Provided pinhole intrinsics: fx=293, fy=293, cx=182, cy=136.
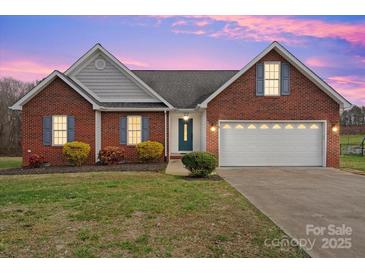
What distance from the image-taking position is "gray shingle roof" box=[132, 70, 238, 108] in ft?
58.7

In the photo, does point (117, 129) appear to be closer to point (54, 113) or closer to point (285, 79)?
point (54, 113)

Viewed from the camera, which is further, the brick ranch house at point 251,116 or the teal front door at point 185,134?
the teal front door at point 185,134

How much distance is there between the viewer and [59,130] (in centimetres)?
1525

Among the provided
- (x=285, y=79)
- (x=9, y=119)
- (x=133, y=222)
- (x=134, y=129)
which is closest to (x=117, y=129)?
(x=134, y=129)

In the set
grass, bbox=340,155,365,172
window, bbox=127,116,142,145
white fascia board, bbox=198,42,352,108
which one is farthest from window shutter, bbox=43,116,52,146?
grass, bbox=340,155,365,172

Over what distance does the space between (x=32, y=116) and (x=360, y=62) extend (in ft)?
61.5

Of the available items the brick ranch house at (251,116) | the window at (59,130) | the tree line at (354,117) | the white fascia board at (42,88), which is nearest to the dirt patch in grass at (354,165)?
the brick ranch house at (251,116)

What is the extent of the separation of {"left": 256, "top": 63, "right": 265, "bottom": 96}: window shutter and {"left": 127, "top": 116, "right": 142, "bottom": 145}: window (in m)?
6.44

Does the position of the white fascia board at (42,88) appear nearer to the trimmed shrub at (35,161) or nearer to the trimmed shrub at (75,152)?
the trimmed shrub at (75,152)

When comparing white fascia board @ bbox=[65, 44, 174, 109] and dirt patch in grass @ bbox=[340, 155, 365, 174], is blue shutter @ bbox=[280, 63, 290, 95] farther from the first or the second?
white fascia board @ bbox=[65, 44, 174, 109]

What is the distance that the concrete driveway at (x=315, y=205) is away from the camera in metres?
4.70

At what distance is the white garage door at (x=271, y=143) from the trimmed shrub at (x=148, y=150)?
331 centimetres

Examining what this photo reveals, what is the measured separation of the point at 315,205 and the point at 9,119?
110 ft

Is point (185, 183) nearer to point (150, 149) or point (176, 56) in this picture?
point (150, 149)
